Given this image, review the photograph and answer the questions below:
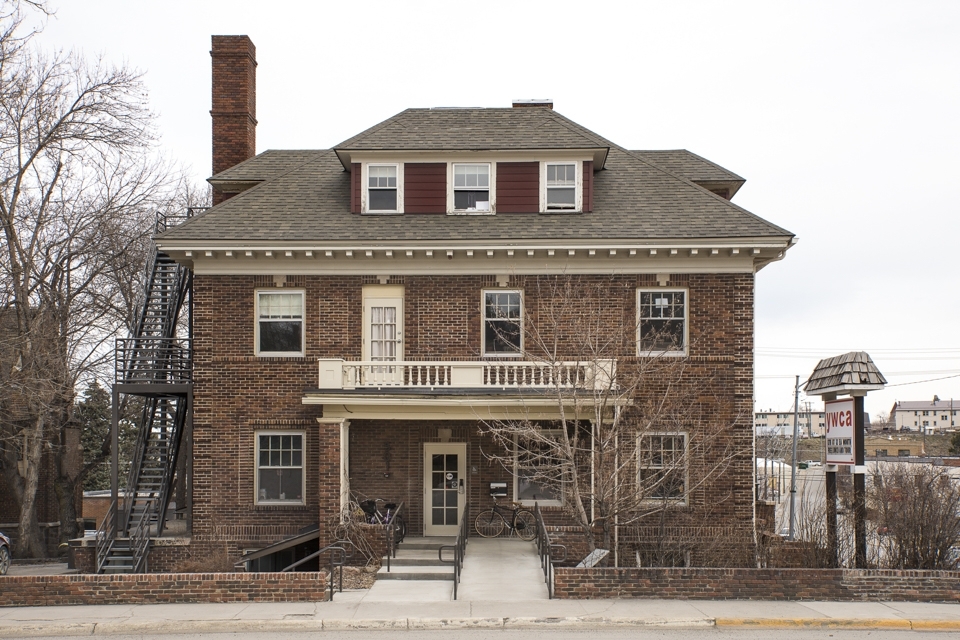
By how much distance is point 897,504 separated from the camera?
18.0 metres

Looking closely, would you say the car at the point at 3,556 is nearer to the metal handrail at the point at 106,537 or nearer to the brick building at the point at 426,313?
the metal handrail at the point at 106,537

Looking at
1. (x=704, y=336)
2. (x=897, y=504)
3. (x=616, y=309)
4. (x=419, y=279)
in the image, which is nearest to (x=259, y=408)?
(x=419, y=279)

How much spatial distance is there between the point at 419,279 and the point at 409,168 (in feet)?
10.0

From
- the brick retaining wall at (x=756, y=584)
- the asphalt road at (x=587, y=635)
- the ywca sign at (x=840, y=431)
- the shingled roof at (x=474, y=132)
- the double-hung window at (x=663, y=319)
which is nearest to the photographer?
the asphalt road at (x=587, y=635)

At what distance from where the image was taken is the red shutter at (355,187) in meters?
22.6

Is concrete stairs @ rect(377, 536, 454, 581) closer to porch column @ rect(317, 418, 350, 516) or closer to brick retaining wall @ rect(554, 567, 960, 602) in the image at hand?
porch column @ rect(317, 418, 350, 516)

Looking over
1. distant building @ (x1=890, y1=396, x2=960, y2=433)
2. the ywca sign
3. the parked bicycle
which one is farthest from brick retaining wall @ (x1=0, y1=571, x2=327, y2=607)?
distant building @ (x1=890, y1=396, x2=960, y2=433)

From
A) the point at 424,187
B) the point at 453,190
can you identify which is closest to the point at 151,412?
the point at 424,187

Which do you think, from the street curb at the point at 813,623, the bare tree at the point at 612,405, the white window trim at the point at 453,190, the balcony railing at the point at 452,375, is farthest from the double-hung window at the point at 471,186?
the street curb at the point at 813,623

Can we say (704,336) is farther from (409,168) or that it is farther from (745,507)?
(409,168)

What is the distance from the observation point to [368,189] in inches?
898

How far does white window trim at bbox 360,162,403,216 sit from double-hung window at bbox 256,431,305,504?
5763 mm

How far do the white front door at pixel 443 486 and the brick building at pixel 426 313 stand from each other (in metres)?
0.04

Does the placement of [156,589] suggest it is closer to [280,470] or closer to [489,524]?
[280,470]
